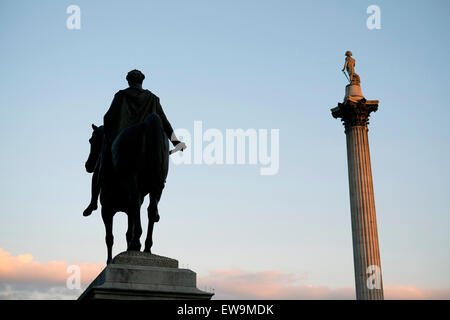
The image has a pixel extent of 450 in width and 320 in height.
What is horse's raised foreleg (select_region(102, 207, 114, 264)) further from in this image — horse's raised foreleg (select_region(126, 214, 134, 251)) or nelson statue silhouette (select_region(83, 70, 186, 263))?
horse's raised foreleg (select_region(126, 214, 134, 251))

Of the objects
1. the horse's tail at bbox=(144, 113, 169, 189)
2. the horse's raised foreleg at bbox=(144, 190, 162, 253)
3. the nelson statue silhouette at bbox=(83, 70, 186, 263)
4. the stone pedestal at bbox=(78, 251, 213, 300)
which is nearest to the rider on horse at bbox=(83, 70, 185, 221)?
the nelson statue silhouette at bbox=(83, 70, 186, 263)

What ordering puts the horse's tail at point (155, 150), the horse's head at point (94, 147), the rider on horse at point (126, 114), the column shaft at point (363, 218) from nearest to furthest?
the horse's tail at point (155, 150) → the rider on horse at point (126, 114) → the horse's head at point (94, 147) → the column shaft at point (363, 218)

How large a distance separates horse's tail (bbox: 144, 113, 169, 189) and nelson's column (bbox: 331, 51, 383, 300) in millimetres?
24891

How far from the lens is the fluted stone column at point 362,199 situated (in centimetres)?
3216

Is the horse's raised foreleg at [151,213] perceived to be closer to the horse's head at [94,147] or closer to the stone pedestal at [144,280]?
the stone pedestal at [144,280]

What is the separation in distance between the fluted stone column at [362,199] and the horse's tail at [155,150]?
24.9m

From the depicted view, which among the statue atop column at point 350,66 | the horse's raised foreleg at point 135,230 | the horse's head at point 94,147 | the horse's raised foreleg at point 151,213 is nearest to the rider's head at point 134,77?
the horse's head at point 94,147

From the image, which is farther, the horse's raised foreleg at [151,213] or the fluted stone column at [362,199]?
the fluted stone column at [362,199]

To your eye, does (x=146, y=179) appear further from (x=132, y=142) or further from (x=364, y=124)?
(x=364, y=124)

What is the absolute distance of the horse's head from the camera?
10.4 m

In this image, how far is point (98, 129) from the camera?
10430 millimetres
